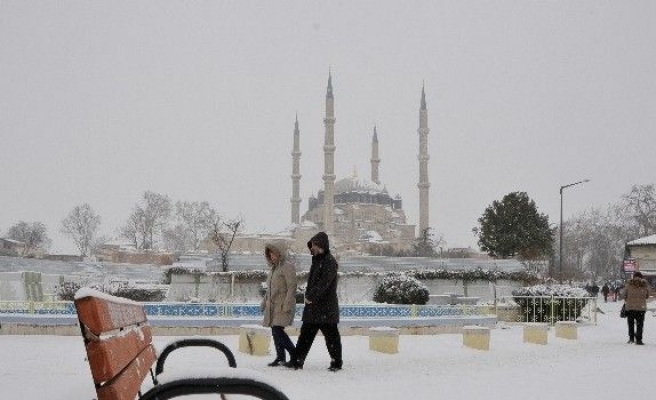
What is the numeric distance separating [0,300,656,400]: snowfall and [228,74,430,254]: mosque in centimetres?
6250

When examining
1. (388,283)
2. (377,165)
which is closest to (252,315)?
(388,283)

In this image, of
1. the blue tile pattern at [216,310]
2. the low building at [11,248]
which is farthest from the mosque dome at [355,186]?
the blue tile pattern at [216,310]

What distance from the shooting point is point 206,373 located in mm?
1878

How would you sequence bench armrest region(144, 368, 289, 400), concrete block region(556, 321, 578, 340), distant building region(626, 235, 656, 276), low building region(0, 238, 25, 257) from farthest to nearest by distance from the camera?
low building region(0, 238, 25, 257) → distant building region(626, 235, 656, 276) → concrete block region(556, 321, 578, 340) → bench armrest region(144, 368, 289, 400)

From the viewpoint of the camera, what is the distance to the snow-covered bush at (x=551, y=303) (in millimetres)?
17219

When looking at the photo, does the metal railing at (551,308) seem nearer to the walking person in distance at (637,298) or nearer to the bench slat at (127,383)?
the walking person in distance at (637,298)

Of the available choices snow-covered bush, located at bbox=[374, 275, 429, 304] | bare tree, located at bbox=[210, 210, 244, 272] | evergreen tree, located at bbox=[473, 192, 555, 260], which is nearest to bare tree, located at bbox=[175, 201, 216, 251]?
bare tree, located at bbox=[210, 210, 244, 272]

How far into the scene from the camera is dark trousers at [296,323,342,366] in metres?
7.34

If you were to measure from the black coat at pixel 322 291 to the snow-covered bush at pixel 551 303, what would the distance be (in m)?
11.1

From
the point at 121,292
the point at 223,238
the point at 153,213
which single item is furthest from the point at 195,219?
the point at 121,292

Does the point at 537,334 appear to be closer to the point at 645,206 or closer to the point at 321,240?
the point at 321,240

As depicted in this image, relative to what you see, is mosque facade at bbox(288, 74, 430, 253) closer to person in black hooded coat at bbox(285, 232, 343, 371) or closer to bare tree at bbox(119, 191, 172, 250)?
bare tree at bbox(119, 191, 172, 250)

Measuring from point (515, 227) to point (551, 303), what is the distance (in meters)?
28.3

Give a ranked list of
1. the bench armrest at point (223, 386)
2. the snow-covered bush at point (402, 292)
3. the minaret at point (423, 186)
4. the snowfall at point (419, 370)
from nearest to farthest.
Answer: the bench armrest at point (223, 386) → the snowfall at point (419, 370) → the snow-covered bush at point (402, 292) → the minaret at point (423, 186)
